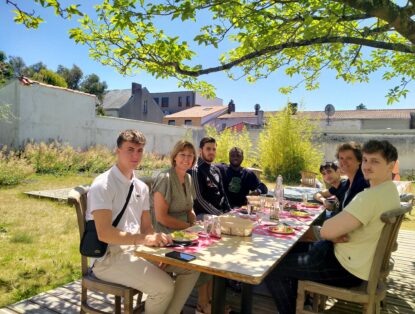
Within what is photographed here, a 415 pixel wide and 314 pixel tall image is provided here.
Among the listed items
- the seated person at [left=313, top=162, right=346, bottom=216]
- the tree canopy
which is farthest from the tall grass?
the seated person at [left=313, top=162, right=346, bottom=216]

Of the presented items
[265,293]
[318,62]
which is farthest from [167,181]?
[318,62]

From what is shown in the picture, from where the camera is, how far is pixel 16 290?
11.4 ft

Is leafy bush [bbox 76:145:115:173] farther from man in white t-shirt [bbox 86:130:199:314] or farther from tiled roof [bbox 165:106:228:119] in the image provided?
tiled roof [bbox 165:106:228:119]

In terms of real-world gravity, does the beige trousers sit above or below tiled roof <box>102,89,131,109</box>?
below

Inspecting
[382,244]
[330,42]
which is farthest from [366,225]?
[330,42]

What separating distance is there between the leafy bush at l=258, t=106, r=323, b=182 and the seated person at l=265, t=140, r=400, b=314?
12.5m

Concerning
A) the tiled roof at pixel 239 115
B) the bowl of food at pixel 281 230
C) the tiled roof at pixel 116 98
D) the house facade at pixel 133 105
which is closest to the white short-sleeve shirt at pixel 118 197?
the bowl of food at pixel 281 230

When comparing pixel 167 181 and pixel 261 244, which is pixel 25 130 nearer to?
pixel 167 181

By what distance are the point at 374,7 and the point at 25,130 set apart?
16778 mm

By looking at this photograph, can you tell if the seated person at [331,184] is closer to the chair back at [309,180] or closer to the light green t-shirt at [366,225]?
the light green t-shirt at [366,225]

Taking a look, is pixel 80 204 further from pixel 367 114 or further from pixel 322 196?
pixel 367 114

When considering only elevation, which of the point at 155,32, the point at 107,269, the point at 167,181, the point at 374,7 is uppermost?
the point at 155,32

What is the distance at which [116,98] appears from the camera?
1693 inches

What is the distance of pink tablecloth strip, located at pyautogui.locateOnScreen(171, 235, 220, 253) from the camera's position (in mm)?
2188
